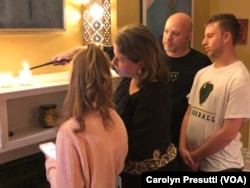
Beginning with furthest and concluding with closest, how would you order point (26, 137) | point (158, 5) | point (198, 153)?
point (158, 5), point (26, 137), point (198, 153)

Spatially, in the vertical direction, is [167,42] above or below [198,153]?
above

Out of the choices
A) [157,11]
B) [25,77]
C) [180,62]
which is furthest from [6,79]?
[157,11]

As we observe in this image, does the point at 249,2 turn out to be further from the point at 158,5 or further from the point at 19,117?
the point at 19,117

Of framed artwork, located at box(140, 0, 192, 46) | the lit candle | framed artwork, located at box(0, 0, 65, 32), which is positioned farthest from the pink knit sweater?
framed artwork, located at box(140, 0, 192, 46)

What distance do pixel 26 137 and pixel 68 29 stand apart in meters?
0.72

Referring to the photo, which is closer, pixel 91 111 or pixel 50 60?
pixel 91 111

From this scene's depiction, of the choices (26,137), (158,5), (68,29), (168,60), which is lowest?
(26,137)

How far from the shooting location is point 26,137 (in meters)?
1.69

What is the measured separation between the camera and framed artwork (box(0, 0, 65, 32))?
64.8 inches

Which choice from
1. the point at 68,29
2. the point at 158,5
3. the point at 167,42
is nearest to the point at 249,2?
the point at 158,5

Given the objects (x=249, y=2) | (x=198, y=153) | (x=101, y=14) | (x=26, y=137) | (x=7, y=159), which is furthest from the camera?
(x=249, y=2)

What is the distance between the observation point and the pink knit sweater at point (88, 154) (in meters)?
1.02
